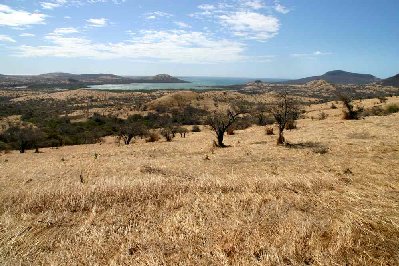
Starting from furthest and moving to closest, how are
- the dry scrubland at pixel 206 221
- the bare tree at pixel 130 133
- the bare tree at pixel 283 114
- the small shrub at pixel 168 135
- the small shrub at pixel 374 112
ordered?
1. the bare tree at pixel 130 133
2. the small shrub at pixel 168 135
3. the small shrub at pixel 374 112
4. the bare tree at pixel 283 114
5. the dry scrubland at pixel 206 221

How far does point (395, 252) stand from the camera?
5.84 meters

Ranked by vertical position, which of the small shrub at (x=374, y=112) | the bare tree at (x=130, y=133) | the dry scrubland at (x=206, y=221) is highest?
the dry scrubland at (x=206, y=221)

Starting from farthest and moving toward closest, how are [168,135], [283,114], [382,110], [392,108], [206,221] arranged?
[168,135] → [382,110] → [392,108] → [283,114] → [206,221]

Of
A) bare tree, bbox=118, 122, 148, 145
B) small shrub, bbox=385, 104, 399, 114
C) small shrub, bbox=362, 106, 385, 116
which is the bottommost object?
bare tree, bbox=118, 122, 148, 145

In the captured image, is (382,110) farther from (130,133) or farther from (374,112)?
(130,133)

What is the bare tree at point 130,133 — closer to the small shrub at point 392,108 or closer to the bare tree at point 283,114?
the bare tree at point 283,114

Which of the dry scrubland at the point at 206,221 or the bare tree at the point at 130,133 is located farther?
the bare tree at the point at 130,133

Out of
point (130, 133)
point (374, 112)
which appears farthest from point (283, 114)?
point (130, 133)

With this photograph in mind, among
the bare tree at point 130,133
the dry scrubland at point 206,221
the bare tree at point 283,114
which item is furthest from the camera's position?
the bare tree at point 130,133

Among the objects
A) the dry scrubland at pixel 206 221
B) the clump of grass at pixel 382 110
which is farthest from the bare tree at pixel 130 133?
the dry scrubland at pixel 206 221

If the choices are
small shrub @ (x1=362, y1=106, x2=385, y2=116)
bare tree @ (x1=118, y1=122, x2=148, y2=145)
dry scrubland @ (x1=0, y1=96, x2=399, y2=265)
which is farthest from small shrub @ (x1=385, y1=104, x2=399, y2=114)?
bare tree @ (x1=118, y1=122, x2=148, y2=145)

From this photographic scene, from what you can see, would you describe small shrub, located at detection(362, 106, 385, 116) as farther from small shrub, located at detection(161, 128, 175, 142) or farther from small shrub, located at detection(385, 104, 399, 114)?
small shrub, located at detection(161, 128, 175, 142)

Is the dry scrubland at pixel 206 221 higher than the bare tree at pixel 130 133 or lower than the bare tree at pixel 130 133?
higher

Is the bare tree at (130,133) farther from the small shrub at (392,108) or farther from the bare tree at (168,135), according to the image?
the small shrub at (392,108)
